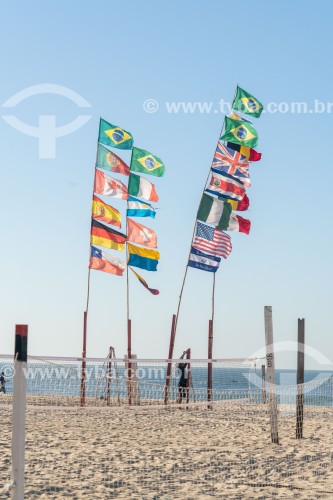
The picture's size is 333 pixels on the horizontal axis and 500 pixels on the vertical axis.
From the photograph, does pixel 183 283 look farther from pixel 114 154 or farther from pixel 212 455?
pixel 212 455

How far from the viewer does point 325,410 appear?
73.2 feet

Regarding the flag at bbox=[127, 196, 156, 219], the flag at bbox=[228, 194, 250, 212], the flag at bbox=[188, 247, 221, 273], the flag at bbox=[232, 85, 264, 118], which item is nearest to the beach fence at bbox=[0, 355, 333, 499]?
the flag at bbox=[188, 247, 221, 273]

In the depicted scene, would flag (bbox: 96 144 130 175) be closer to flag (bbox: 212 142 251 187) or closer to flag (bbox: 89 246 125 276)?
flag (bbox: 89 246 125 276)

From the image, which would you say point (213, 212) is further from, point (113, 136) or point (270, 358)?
point (270, 358)

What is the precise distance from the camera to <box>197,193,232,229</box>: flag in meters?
19.0

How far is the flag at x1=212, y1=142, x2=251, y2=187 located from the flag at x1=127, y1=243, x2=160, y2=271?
2908 millimetres

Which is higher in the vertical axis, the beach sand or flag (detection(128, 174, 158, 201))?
flag (detection(128, 174, 158, 201))

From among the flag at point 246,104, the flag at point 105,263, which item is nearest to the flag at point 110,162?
the flag at point 105,263

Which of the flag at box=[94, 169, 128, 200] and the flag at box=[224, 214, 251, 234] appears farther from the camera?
the flag at box=[224, 214, 251, 234]

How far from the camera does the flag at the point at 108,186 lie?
1902cm

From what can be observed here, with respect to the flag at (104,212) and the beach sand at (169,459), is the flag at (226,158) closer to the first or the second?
the flag at (104,212)

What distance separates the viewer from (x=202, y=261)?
19031mm

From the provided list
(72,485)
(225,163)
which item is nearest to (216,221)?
(225,163)

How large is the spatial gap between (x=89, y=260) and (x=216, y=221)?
139 inches
